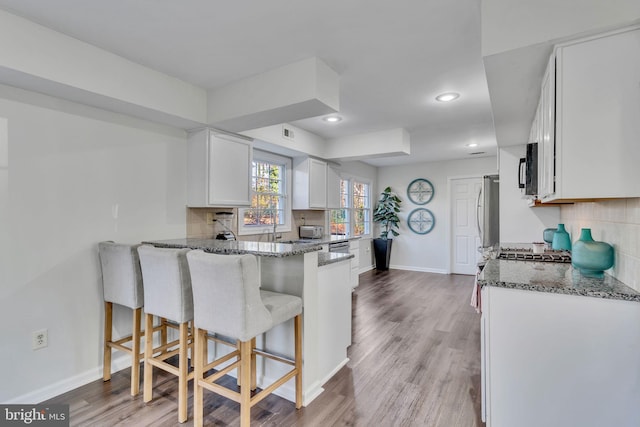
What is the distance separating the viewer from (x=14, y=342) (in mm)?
2047

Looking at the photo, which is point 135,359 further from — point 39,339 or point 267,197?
point 267,197

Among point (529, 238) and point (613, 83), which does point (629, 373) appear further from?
point (529, 238)

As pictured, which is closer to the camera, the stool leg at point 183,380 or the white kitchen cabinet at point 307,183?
the stool leg at point 183,380

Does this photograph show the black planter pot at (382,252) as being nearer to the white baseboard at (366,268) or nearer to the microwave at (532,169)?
the white baseboard at (366,268)

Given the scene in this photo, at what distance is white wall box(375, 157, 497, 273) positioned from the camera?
6.34 metres

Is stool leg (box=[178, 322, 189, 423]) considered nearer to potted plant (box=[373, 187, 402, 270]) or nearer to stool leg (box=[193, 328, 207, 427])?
stool leg (box=[193, 328, 207, 427])

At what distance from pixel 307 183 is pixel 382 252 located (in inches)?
118

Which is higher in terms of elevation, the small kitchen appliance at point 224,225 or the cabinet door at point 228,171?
the cabinet door at point 228,171

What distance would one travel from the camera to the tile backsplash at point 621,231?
1406 millimetres

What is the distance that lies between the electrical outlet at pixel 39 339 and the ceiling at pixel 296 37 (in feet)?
6.51

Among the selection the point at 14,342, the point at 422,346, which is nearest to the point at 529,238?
the point at 422,346

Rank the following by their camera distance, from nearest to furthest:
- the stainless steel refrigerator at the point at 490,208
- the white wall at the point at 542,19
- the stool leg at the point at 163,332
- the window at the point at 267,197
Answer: the white wall at the point at 542,19 < the stool leg at the point at 163,332 < the window at the point at 267,197 < the stainless steel refrigerator at the point at 490,208

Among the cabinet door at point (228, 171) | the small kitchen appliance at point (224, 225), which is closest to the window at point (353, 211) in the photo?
the small kitchen appliance at point (224, 225)

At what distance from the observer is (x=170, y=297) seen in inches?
79.7
